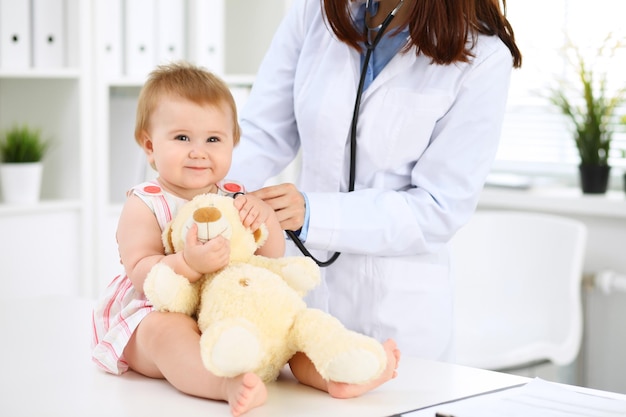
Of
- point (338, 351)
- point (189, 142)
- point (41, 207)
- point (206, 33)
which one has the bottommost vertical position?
point (41, 207)

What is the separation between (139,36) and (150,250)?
1.68m

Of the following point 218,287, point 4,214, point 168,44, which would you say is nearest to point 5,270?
point 4,214

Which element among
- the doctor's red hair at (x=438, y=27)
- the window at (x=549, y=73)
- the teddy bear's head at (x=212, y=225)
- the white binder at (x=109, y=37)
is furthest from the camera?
the window at (x=549, y=73)

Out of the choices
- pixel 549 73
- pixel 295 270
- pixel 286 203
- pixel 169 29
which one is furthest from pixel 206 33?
pixel 295 270

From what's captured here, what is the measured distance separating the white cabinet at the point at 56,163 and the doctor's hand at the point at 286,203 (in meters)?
1.33

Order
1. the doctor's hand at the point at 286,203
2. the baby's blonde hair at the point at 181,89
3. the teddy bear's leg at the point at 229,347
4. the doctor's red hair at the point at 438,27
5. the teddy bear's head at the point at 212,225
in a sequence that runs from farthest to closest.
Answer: the doctor's red hair at the point at 438,27 → the doctor's hand at the point at 286,203 → the baby's blonde hair at the point at 181,89 → the teddy bear's head at the point at 212,225 → the teddy bear's leg at the point at 229,347

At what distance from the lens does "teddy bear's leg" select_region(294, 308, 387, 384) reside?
1.01m

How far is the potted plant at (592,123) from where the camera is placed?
2.83m

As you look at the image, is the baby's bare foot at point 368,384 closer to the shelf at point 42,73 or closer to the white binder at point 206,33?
the shelf at point 42,73

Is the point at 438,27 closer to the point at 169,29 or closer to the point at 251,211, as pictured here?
the point at 251,211

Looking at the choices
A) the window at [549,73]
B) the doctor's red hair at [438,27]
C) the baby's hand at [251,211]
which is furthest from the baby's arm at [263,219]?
the window at [549,73]

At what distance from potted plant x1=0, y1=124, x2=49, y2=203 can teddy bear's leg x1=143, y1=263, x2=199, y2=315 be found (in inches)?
61.3

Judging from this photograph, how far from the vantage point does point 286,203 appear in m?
1.35

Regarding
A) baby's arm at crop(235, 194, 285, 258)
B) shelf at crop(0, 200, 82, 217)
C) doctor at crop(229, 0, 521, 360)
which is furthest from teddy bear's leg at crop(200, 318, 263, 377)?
shelf at crop(0, 200, 82, 217)
